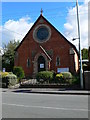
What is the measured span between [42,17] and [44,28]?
2288 millimetres

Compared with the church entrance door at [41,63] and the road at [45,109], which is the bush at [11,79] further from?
the church entrance door at [41,63]

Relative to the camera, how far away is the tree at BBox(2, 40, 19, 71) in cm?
4622

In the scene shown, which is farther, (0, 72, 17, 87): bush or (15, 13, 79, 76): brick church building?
(15, 13, 79, 76): brick church building

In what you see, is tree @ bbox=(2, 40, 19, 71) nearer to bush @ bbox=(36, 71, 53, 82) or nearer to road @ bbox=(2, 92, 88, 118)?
bush @ bbox=(36, 71, 53, 82)

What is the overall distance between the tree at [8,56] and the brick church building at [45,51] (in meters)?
8.03

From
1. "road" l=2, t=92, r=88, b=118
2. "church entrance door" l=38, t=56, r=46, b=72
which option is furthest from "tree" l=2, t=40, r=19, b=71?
"road" l=2, t=92, r=88, b=118

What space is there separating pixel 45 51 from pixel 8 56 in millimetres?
17414

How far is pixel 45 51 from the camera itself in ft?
121

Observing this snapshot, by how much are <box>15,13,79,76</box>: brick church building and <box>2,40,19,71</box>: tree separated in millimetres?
8029

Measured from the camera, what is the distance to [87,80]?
19172mm

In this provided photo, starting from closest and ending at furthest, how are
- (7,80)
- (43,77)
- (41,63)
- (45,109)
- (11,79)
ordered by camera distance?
(45,109) → (7,80) → (11,79) → (43,77) → (41,63)

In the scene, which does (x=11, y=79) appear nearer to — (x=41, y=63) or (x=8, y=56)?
(x=41, y=63)

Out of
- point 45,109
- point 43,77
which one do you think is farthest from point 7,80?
point 45,109

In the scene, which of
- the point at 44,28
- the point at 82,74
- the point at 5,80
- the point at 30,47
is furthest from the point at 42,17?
the point at 82,74
